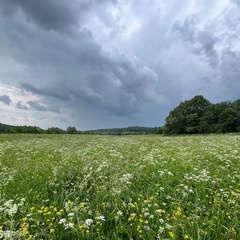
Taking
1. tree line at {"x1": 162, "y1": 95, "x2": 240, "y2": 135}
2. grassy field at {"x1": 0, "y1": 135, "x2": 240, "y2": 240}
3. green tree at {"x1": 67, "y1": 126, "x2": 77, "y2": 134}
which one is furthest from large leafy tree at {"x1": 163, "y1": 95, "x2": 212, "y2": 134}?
grassy field at {"x1": 0, "y1": 135, "x2": 240, "y2": 240}

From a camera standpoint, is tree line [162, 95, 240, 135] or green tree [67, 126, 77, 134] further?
green tree [67, 126, 77, 134]

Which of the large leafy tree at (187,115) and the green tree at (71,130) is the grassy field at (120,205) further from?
the green tree at (71,130)

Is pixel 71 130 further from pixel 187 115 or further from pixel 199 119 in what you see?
pixel 199 119

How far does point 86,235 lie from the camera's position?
3080 mm

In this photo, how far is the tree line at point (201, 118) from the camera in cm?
6488

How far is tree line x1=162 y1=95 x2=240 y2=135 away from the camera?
64875 mm

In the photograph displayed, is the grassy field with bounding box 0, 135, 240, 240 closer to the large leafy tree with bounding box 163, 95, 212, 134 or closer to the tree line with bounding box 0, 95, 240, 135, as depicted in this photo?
the tree line with bounding box 0, 95, 240, 135

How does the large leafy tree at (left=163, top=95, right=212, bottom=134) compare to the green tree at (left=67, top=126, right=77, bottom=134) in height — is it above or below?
above

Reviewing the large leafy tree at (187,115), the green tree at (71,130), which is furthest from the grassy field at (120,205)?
the green tree at (71,130)

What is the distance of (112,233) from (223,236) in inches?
72.3

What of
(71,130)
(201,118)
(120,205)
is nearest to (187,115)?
(201,118)

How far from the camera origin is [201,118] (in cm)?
6700

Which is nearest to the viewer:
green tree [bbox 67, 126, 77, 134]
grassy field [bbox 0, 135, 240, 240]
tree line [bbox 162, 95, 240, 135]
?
grassy field [bbox 0, 135, 240, 240]

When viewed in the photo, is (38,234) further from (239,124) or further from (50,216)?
(239,124)
